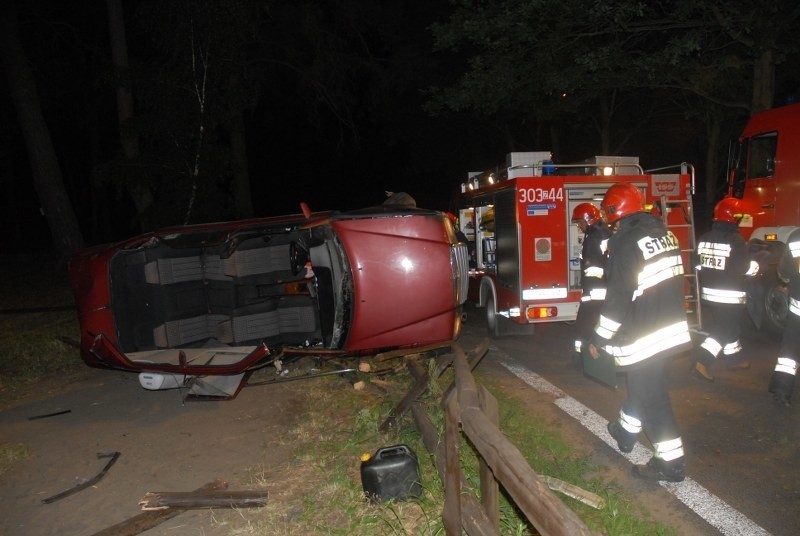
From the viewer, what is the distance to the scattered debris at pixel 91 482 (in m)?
4.13

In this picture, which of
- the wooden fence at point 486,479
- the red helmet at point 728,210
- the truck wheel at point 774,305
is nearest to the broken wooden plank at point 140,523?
the wooden fence at point 486,479

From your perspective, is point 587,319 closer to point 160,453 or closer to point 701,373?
point 701,373

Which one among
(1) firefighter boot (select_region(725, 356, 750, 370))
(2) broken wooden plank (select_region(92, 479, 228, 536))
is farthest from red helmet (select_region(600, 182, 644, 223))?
(2) broken wooden plank (select_region(92, 479, 228, 536))

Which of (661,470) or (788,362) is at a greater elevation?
(788,362)

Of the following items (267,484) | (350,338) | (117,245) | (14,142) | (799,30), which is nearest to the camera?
(267,484)

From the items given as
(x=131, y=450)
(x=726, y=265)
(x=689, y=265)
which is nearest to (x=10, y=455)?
(x=131, y=450)

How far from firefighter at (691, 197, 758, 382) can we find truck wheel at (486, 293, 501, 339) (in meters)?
2.71

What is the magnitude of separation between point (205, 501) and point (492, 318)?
540 centimetres

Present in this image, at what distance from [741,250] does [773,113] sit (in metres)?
3.64

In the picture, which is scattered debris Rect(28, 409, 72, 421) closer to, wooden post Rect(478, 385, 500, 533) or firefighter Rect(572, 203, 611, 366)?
wooden post Rect(478, 385, 500, 533)

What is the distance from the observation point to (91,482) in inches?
171

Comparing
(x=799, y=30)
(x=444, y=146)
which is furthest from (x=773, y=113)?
(x=444, y=146)

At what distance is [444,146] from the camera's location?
28.0 metres

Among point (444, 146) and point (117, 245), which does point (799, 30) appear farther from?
point (444, 146)
